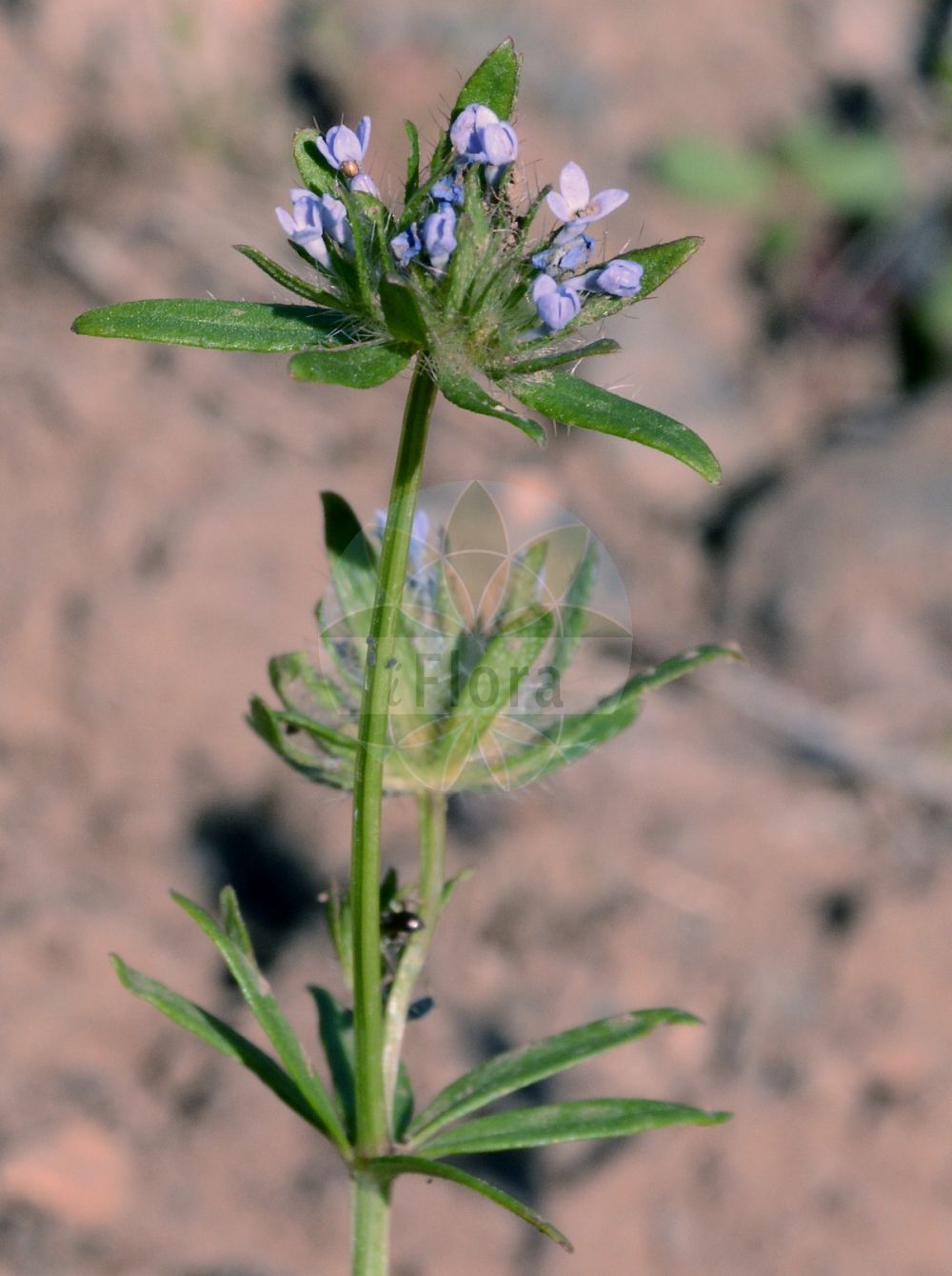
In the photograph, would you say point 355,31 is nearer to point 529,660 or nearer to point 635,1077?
point 635,1077

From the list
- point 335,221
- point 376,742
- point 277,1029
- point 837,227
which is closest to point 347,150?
point 335,221

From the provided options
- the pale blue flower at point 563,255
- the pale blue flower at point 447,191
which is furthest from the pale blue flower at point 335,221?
the pale blue flower at point 563,255

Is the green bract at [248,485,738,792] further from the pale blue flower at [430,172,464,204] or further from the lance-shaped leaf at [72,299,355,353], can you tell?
the pale blue flower at [430,172,464,204]

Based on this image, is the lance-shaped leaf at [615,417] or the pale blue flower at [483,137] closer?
the lance-shaped leaf at [615,417]

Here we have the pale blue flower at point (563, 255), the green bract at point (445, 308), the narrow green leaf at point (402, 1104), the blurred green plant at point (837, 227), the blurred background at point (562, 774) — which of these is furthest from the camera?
the blurred green plant at point (837, 227)

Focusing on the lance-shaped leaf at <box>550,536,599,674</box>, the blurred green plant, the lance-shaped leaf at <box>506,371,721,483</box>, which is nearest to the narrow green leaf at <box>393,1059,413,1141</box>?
the lance-shaped leaf at <box>550,536,599,674</box>

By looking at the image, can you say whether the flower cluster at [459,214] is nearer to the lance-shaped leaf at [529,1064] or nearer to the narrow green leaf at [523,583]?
the narrow green leaf at [523,583]

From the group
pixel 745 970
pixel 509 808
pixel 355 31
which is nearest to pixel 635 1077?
pixel 745 970
